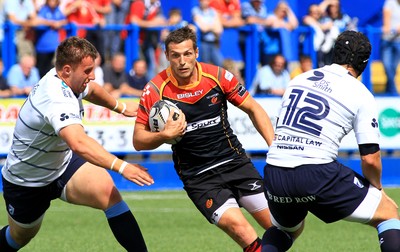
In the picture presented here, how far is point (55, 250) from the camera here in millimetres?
9820

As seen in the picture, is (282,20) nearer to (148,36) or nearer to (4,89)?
(148,36)

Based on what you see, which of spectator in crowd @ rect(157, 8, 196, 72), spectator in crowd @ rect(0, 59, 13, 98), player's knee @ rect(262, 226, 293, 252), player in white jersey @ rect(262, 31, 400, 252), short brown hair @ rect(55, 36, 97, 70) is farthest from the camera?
spectator in crowd @ rect(157, 8, 196, 72)

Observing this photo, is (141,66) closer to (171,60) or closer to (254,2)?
(254,2)

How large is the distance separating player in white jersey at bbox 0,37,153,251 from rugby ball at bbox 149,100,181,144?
0.56 meters

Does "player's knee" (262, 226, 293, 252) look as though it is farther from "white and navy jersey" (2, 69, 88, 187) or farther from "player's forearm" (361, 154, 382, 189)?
"white and navy jersey" (2, 69, 88, 187)

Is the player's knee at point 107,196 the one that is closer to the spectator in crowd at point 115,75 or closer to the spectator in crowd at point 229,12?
the spectator in crowd at point 115,75

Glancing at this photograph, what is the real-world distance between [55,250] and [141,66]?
259 inches

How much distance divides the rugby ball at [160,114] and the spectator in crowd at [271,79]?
8.81 m

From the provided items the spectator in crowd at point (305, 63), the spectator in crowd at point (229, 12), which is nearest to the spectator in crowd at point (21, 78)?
the spectator in crowd at point (229, 12)

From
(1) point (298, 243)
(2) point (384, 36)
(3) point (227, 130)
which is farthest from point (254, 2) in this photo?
(3) point (227, 130)

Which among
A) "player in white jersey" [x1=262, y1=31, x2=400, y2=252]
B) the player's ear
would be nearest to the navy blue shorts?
"player in white jersey" [x1=262, y1=31, x2=400, y2=252]

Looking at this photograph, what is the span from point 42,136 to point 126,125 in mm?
8110

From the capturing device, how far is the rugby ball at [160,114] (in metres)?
7.59

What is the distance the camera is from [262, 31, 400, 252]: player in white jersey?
6.69 metres
